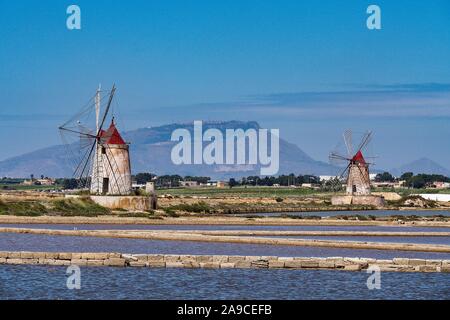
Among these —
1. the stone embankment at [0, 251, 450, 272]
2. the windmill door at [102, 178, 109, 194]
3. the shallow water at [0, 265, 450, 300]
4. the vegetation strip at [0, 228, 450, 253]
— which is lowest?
the shallow water at [0, 265, 450, 300]

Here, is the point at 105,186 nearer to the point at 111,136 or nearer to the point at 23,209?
the point at 111,136

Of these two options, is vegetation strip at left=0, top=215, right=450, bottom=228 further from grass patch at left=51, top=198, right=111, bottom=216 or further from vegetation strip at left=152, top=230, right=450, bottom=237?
vegetation strip at left=152, top=230, right=450, bottom=237

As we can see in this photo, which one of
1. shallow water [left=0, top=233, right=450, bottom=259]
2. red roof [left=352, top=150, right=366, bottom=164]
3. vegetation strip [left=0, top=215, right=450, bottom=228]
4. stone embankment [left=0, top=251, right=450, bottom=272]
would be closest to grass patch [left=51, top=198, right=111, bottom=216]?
vegetation strip [left=0, top=215, right=450, bottom=228]

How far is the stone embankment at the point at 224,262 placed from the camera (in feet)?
94.0

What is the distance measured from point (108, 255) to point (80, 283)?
4279 mm

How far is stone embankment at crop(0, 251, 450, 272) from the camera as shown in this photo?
2864cm

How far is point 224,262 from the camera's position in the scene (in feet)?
94.8

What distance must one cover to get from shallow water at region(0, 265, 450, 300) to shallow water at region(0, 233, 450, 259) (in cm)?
610

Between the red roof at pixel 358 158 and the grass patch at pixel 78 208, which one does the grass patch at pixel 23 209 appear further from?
the red roof at pixel 358 158

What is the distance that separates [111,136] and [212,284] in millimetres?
43762

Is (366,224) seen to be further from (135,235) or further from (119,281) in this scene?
(119,281)

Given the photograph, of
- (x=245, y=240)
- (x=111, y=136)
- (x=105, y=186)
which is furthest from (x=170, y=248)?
(x=111, y=136)

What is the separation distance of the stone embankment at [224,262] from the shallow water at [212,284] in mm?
416

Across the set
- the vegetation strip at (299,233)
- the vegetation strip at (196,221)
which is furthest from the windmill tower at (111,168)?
the vegetation strip at (299,233)
